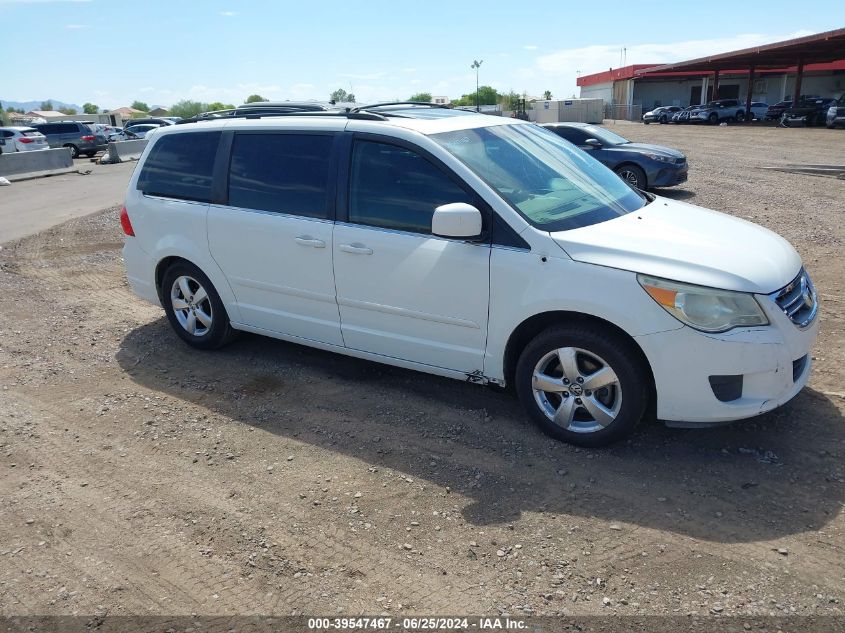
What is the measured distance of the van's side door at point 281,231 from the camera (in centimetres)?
468

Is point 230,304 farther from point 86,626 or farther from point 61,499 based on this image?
point 86,626

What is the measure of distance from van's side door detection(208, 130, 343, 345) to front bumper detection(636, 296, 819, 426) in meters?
2.25

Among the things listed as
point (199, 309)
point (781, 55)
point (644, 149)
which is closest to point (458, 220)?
point (199, 309)

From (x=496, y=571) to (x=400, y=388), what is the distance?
2.06m

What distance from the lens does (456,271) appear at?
4.11 m

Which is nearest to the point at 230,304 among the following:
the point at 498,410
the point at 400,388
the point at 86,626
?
the point at 400,388

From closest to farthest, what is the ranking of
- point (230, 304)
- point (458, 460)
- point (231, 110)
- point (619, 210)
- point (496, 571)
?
point (496, 571), point (458, 460), point (619, 210), point (230, 304), point (231, 110)

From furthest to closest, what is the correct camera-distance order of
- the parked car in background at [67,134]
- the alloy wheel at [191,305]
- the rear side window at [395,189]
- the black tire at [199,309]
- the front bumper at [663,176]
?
the parked car in background at [67,134]
the front bumper at [663,176]
the alloy wheel at [191,305]
the black tire at [199,309]
the rear side window at [395,189]

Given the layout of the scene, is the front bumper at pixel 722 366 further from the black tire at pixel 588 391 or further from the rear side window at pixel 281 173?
the rear side window at pixel 281 173

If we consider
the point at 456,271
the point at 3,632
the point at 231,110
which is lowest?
the point at 3,632

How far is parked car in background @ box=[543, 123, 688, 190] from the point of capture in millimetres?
12883

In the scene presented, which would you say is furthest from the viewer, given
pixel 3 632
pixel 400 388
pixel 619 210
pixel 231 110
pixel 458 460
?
pixel 231 110

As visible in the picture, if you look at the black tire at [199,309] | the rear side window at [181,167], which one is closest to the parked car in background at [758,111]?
the rear side window at [181,167]

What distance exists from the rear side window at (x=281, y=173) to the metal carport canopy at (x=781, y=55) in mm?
36419
